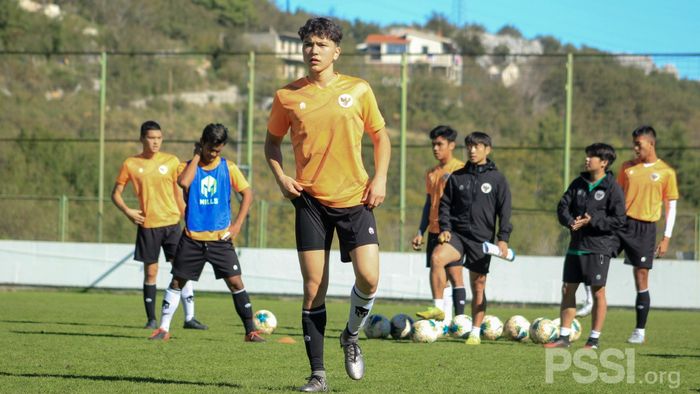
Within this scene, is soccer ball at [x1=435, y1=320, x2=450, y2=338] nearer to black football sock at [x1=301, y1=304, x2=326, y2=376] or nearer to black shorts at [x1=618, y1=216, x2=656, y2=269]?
black shorts at [x1=618, y1=216, x2=656, y2=269]

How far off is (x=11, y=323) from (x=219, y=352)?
4.20 m

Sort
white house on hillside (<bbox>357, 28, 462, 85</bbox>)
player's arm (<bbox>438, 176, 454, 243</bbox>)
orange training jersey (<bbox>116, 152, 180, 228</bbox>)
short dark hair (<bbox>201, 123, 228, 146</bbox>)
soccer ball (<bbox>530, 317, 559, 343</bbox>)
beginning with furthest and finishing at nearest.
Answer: white house on hillside (<bbox>357, 28, 462, 85</bbox>), orange training jersey (<bbox>116, 152, 180, 228</bbox>), player's arm (<bbox>438, 176, 454, 243</bbox>), soccer ball (<bbox>530, 317, 559, 343</bbox>), short dark hair (<bbox>201, 123, 228, 146</bbox>)

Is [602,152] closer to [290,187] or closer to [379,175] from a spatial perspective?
[379,175]

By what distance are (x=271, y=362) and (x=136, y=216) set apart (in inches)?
182

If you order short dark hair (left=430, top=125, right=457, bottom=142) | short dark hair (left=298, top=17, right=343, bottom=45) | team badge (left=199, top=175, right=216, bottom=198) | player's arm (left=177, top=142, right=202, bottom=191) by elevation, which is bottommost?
team badge (left=199, top=175, right=216, bottom=198)

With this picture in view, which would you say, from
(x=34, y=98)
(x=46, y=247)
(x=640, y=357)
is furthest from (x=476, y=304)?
(x=34, y=98)

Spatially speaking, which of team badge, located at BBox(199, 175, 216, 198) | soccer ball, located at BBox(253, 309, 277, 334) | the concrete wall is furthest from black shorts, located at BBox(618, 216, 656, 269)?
the concrete wall

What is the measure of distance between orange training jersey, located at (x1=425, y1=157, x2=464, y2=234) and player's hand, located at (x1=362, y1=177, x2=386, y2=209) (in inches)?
236

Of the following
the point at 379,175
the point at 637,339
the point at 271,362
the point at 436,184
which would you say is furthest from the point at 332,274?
the point at 379,175

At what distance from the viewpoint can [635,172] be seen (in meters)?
12.9

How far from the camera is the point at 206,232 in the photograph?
36.4ft

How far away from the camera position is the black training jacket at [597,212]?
10.9m

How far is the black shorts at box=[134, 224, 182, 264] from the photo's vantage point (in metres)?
13.0

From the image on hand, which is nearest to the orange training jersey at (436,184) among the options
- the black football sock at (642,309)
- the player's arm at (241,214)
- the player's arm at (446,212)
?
the player's arm at (446,212)
